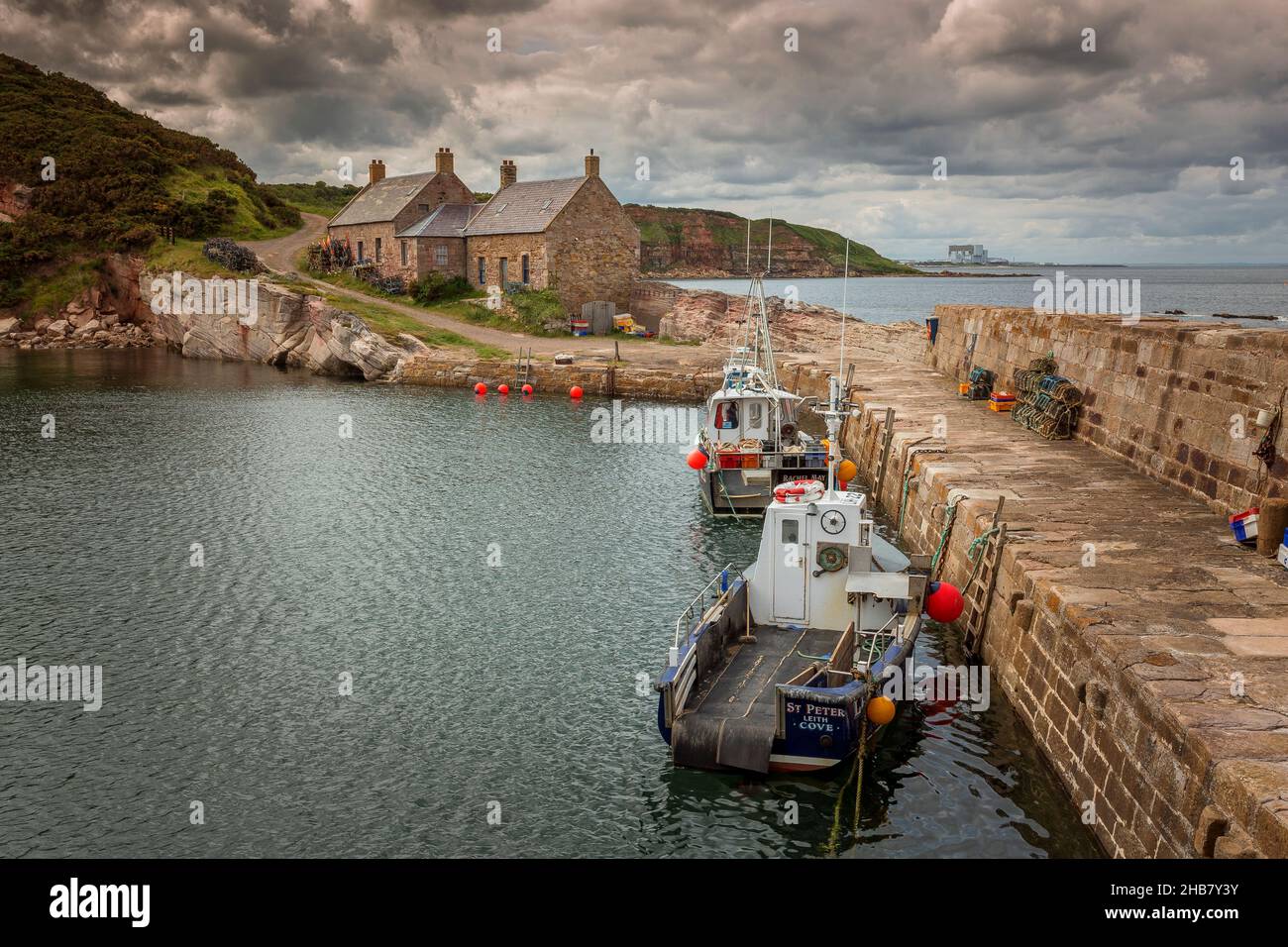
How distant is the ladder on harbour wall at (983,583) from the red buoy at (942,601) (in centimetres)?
77

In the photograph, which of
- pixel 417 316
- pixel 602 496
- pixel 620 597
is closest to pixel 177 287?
pixel 417 316

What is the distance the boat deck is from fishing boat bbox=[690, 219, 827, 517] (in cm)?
975

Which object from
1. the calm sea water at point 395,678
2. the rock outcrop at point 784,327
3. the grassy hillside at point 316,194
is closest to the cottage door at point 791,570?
the calm sea water at point 395,678

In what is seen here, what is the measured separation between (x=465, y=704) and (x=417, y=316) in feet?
144

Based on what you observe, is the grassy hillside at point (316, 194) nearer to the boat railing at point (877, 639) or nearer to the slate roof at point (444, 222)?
the slate roof at point (444, 222)

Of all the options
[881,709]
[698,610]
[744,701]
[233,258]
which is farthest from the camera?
[233,258]

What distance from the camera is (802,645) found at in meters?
15.1

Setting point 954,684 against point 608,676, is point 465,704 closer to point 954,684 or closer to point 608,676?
point 608,676

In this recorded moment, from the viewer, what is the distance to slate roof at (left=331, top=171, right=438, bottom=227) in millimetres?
62406

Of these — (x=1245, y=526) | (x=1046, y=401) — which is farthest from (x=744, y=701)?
(x=1046, y=401)

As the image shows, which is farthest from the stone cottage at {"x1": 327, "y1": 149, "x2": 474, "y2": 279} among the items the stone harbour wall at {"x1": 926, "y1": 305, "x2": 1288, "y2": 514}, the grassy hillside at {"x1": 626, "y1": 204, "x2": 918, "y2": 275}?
the grassy hillside at {"x1": 626, "y1": 204, "x2": 918, "y2": 275}

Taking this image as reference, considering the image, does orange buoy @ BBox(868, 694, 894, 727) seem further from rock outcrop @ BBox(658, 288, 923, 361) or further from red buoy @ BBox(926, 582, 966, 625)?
rock outcrop @ BBox(658, 288, 923, 361)

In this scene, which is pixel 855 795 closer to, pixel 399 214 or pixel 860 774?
pixel 860 774

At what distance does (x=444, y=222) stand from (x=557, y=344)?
14.1 m
